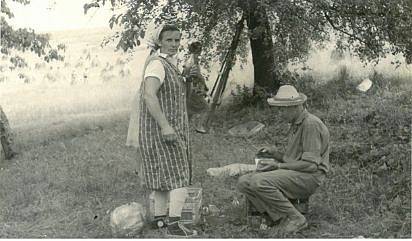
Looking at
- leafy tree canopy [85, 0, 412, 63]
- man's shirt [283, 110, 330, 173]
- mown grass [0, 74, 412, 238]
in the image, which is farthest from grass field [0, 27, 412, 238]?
leafy tree canopy [85, 0, 412, 63]

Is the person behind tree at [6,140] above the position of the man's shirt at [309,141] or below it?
below

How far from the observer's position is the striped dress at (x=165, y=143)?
18.1 ft

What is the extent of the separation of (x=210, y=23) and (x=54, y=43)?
2.91m

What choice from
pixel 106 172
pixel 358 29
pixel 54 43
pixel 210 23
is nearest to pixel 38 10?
pixel 54 43

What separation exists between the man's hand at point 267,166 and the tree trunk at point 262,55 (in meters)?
5.04

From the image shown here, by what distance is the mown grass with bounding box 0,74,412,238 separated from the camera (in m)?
5.88

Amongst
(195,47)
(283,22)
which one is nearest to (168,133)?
(283,22)

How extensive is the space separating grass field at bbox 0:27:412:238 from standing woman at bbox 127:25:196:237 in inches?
17.9

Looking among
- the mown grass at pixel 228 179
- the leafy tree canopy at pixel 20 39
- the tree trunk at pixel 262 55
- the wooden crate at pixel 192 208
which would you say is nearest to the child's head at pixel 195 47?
the tree trunk at pixel 262 55

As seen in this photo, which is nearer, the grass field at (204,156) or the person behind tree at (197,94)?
the grass field at (204,156)

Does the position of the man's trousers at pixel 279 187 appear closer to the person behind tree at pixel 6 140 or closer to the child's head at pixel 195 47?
the child's head at pixel 195 47

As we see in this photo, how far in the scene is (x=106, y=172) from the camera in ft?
27.6

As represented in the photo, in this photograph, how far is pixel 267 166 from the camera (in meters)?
5.55

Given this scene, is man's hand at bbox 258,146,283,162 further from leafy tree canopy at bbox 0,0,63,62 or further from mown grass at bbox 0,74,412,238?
leafy tree canopy at bbox 0,0,63,62
